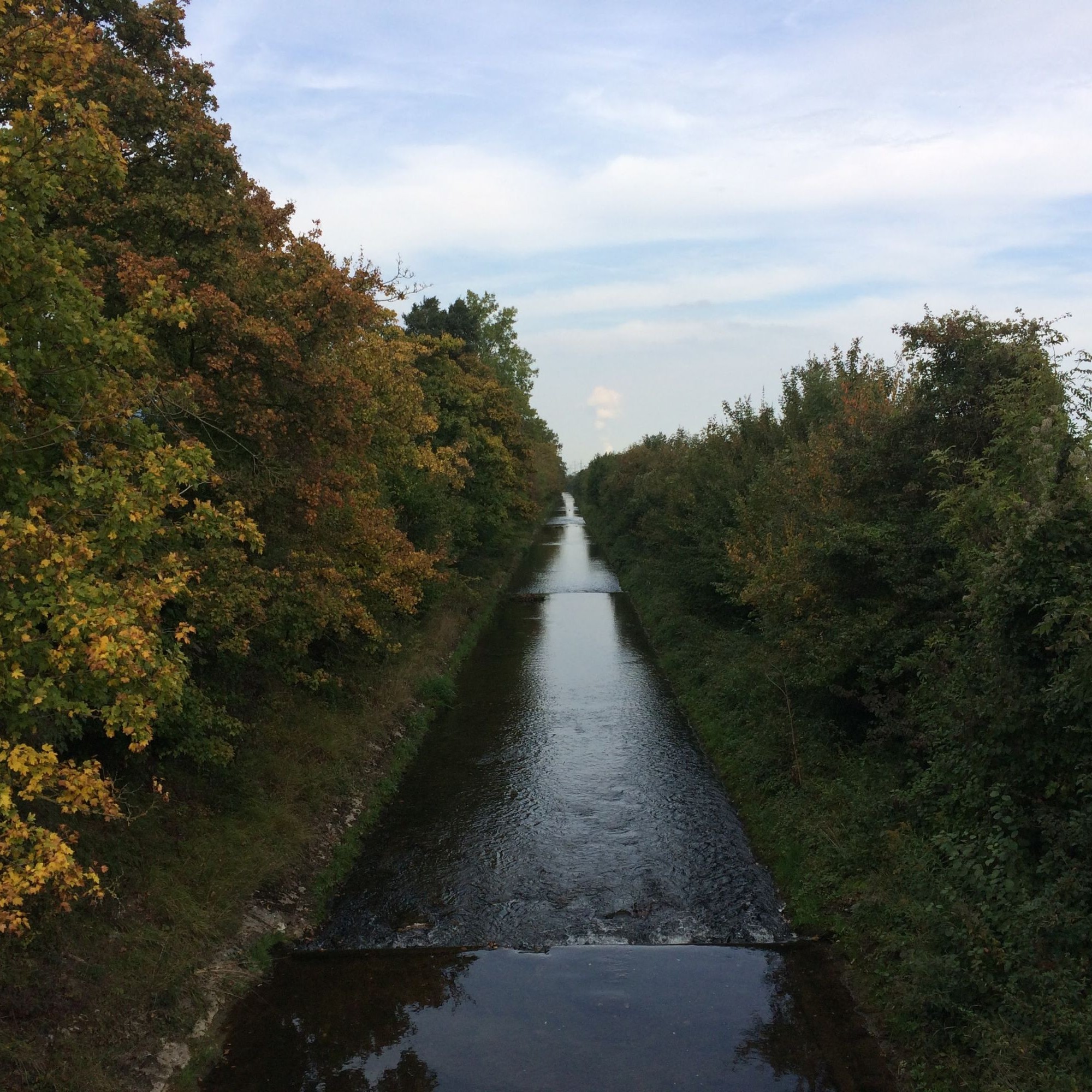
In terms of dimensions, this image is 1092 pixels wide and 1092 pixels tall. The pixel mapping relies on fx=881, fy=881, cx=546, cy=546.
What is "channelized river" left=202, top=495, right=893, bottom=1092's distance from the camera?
9.77 metres

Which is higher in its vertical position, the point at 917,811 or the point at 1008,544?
the point at 1008,544

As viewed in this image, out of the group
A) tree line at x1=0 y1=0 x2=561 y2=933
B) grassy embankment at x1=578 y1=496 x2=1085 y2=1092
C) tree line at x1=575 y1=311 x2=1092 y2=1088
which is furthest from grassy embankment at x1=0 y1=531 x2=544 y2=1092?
tree line at x1=575 y1=311 x2=1092 y2=1088

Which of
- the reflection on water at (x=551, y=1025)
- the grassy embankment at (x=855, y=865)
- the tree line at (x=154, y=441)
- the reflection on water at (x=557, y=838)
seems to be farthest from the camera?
the reflection on water at (x=557, y=838)

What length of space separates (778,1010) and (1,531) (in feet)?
32.5

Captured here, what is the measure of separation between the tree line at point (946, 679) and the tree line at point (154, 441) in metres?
8.26

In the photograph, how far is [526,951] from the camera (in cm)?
1243

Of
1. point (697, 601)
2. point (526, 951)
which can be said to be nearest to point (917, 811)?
point (526, 951)

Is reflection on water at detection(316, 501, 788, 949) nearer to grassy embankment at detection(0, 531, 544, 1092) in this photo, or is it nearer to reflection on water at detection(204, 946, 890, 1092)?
reflection on water at detection(204, 946, 890, 1092)

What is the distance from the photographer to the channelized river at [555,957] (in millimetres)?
9766

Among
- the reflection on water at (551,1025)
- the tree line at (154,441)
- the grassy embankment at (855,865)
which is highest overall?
the tree line at (154,441)

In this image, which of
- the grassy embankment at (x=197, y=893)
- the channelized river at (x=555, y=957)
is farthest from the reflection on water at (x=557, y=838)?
the grassy embankment at (x=197, y=893)

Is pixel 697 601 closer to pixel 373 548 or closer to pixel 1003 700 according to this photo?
pixel 373 548

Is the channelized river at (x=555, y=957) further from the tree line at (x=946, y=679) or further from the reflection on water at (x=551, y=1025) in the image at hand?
the tree line at (x=946, y=679)

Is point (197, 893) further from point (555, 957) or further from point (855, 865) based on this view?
point (855, 865)
